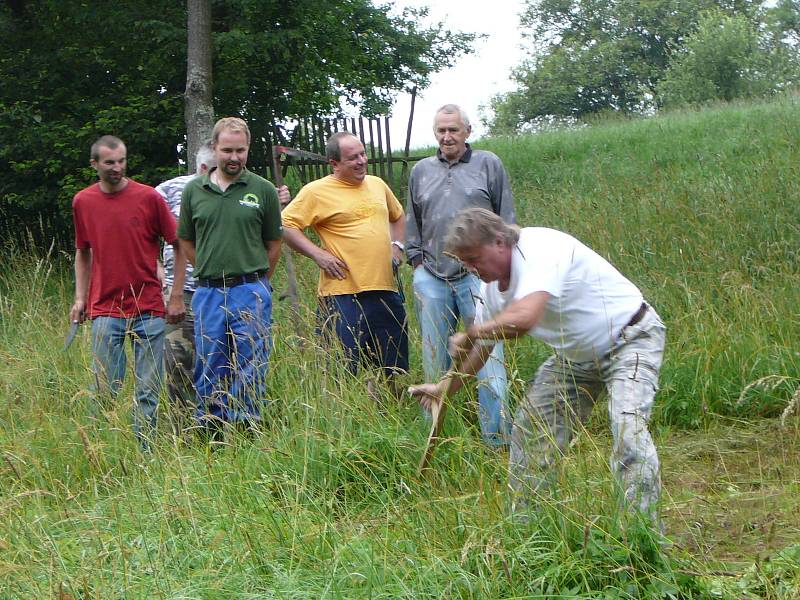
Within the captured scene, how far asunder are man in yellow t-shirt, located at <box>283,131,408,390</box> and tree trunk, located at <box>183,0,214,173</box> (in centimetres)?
622

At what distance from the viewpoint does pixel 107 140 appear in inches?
218

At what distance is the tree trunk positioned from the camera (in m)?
11.7

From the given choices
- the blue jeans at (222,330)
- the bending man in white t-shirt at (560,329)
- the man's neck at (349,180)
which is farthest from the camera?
the man's neck at (349,180)

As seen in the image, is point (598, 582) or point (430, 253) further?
point (430, 253)

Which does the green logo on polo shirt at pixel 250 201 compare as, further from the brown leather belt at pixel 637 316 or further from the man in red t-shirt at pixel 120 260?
the brown leather belt at pixel 637 316

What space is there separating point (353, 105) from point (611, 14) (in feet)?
110

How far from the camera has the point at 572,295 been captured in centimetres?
384

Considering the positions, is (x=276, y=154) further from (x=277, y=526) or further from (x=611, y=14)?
(x=611, y=14)

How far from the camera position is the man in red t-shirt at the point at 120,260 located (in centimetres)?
552

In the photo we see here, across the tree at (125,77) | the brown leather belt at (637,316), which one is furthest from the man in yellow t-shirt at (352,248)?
the tree at (125,77)

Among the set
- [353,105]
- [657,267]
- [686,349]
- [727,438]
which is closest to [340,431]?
[727,438]

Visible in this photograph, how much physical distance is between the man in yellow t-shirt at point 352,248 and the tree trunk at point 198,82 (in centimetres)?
622

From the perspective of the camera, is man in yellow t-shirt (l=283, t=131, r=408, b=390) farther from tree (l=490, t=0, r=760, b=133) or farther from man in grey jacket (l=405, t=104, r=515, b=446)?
tree (l=490, t=0, r=760, b=133)

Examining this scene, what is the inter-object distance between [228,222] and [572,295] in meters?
2.32
